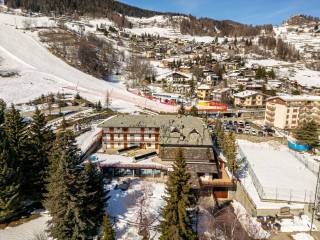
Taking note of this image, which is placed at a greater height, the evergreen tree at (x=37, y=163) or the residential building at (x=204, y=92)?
the residential building at (x=204, y=92)

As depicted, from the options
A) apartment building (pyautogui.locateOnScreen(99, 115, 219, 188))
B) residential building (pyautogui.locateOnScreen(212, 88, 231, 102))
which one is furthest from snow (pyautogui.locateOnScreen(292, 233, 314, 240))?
residential building (pyautogui.locateOnScreen(212, 88, 231, 102))

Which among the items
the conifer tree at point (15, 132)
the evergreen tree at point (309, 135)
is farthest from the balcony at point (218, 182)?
the evergreen tree at point (309, 135)

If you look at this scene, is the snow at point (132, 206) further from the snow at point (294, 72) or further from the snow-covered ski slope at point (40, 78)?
the snow at point (294, 72)

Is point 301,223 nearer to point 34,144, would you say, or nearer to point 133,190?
point 133,190

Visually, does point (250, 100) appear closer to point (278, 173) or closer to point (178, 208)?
point (278, 173)

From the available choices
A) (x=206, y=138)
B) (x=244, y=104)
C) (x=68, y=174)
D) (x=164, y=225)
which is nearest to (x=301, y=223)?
(x=206, y=138)

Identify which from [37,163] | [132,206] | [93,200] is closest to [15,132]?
[37,163]

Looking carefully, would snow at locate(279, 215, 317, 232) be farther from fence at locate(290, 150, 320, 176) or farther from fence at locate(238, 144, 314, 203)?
fence at locate(290, 150, 320, 176)
